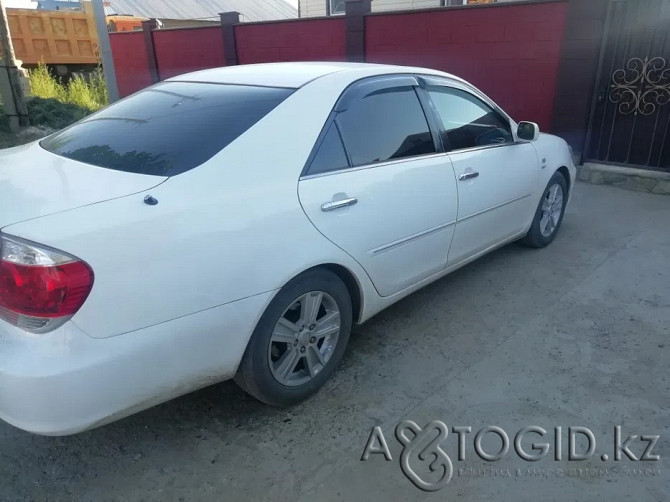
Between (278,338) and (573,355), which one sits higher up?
(278,338)

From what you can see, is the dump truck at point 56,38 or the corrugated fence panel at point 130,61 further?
the dump truck at point 56,38

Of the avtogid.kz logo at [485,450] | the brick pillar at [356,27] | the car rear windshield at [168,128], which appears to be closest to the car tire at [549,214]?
the avtogid.kz logo at [485,450]

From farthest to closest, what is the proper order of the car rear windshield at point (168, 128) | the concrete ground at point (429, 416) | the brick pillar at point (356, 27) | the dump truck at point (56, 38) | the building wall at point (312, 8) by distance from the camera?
the dump truck at point (56, 38), the building wall at point (312, 8), the brick pillar at point (356, 27), the car rear windshield at point (168, 128), the concrete ground at point (429, 416)

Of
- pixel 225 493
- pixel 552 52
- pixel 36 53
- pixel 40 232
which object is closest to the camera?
pixel 40 232

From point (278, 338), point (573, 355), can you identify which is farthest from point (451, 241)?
point (278, 338)

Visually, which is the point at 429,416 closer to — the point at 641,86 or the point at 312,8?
the point at 641,86

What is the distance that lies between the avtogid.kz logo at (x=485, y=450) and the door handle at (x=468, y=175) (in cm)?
159

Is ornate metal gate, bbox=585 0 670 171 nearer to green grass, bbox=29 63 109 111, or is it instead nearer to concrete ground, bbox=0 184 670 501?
concrete ground, bbox=0 184 670 501

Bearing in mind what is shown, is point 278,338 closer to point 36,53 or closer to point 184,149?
point 184,149

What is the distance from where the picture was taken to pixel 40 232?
1.91 metres

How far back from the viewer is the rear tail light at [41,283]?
1884mm

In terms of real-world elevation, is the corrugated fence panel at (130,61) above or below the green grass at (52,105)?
above

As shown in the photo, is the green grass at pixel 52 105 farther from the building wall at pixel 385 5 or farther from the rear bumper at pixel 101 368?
the rear bumper at pixel 101 368

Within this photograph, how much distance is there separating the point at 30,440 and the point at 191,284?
1.23m
